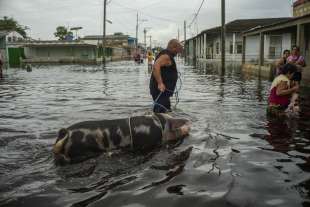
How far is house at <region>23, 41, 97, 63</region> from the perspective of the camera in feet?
202

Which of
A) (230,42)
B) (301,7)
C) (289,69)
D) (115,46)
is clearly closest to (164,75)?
(289,69)

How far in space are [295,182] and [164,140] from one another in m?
2.37

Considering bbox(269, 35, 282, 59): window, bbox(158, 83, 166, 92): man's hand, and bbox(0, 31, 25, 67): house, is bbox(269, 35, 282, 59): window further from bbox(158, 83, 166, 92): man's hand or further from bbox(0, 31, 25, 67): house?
bbox(0, 31, 25, 67): house

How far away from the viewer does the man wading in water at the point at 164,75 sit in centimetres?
764

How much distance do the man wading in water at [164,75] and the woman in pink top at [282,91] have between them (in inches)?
103

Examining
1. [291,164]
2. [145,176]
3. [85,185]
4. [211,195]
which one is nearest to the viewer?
[211,195]

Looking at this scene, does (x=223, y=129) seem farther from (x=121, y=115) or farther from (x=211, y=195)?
(x=211, y=195)

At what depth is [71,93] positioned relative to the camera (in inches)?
639

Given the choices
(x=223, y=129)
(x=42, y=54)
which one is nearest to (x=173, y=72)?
(x=223, y=129)

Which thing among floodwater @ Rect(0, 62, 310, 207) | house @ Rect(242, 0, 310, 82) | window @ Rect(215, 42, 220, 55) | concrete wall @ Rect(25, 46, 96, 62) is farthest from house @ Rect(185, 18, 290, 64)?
floodwater @ Rect(0, 62, 310, 207)

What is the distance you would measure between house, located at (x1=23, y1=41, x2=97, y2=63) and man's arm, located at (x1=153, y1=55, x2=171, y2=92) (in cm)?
5501

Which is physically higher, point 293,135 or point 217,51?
point 217,51

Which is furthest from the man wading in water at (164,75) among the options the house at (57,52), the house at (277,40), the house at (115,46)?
the house at (115,46)

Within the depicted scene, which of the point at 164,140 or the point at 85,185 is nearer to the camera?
the point at 85,185
